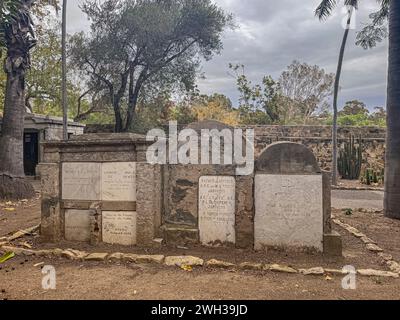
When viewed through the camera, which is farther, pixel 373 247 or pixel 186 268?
pixel 373 247

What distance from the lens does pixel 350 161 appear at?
54.4 ft

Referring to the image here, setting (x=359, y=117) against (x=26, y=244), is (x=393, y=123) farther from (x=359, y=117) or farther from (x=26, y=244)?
(x=359, y=117)

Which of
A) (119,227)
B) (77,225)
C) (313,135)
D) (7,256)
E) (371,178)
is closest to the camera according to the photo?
(7,256)

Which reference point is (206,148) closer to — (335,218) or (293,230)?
(293,230)

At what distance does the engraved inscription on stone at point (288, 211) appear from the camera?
5.07 meters

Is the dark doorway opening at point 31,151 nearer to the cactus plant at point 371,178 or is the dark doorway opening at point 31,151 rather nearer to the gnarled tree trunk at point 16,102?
the gnarled tree trunk at point 16,102

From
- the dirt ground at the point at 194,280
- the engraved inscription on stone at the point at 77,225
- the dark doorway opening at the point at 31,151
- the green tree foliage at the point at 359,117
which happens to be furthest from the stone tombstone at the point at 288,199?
the green tree foliage at the point at 359,117

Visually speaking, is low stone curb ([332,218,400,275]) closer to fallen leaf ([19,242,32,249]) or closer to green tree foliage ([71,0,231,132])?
fallen leaf ([19,242,32,249])

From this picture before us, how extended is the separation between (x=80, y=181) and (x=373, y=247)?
4.83 metres

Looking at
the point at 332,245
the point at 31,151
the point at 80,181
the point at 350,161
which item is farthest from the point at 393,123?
the point at 31,151

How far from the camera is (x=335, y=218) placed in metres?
7.53

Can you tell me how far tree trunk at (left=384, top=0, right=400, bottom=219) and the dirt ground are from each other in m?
2.63

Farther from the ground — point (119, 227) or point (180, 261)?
point (119, 227)
